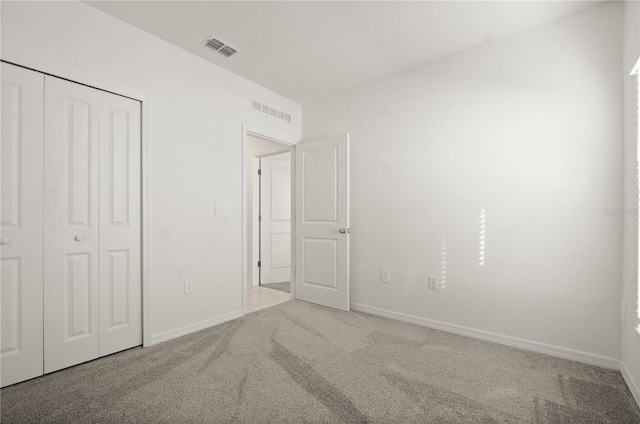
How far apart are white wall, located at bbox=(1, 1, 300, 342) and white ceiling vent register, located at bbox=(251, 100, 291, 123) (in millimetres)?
75

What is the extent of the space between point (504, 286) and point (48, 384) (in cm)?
329

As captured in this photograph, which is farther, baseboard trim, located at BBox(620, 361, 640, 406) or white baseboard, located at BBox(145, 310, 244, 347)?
white baseboard, located at BBox(145, 310, 244, 347)

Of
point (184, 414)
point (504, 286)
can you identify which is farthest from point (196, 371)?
point (504, 286)

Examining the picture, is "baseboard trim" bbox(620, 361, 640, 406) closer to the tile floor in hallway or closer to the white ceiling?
the white ceiling

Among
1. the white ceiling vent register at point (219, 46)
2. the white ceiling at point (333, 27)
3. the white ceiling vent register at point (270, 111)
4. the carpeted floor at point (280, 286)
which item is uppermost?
the white ceiling at point (333, 27)

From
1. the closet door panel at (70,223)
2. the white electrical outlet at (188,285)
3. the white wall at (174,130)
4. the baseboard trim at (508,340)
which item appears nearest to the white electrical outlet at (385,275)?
the baseboard trim at (508,340)

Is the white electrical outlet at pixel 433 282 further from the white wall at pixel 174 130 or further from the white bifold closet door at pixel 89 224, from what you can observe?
the white bifold closet door at pixel 89 224

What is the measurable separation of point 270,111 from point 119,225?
202 centimetres

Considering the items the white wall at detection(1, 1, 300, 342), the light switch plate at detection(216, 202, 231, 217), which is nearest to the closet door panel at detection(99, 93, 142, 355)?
the white wall at detection(1, 1, 300, 342)

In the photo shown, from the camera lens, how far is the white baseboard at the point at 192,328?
2468mm

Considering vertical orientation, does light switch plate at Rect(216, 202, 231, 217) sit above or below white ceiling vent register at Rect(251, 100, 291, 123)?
below

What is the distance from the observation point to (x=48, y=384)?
71.9 inches

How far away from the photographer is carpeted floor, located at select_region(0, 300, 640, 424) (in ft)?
5.15

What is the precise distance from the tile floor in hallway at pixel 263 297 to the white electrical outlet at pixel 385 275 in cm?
131
